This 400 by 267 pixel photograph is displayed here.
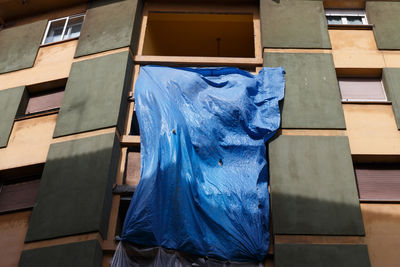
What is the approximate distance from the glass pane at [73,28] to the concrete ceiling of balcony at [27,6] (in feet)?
1.70

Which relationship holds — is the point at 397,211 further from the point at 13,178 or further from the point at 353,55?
the point at 13,178

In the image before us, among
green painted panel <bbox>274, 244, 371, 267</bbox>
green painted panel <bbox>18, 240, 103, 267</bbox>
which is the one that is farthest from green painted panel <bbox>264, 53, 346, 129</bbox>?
green painted panel <bbox>18, 240, 103, 267</bbox>

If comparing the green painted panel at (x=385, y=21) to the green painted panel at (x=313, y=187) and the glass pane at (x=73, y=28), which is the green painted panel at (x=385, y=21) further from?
the glass pane at (x=73, y=28)

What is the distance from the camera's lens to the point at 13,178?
1121 cm

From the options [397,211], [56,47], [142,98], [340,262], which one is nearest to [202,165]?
[142,98]

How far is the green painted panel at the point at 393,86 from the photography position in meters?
11.0

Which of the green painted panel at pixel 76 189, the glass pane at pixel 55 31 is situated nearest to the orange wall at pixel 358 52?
the green painted panel at pixel 76 189

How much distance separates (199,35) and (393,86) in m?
5.56

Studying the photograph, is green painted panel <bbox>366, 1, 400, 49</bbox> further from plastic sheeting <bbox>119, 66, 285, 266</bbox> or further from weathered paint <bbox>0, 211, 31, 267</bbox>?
weathered paint <bbox>0, 211, 31, 267</bbox>

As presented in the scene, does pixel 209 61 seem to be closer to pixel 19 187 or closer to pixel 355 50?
pixel 355 50

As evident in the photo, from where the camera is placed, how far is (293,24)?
41.5 ft

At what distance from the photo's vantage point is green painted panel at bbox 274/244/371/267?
8750 millimetres

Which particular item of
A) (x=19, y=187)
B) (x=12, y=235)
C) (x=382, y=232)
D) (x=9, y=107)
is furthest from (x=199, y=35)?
(x=382, y=232)

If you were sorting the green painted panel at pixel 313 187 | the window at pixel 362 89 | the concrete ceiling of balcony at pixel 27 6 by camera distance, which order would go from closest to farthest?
the green painted panel at pixel 313 187, the window at pixel 362 89, the concrete ceiling of balcony at pixel 27 6
